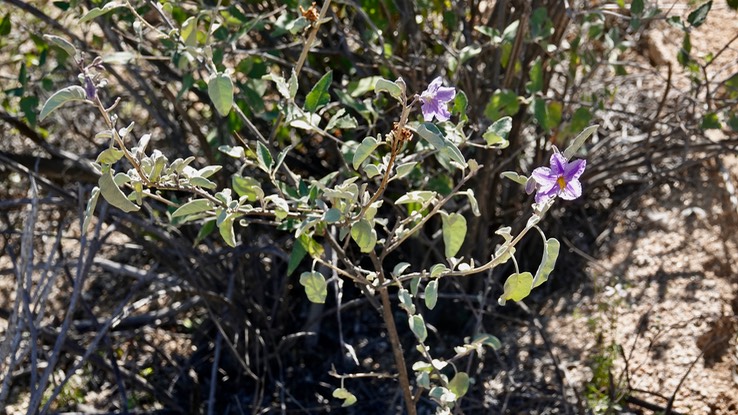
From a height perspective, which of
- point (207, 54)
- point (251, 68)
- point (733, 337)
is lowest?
point (733, 337)

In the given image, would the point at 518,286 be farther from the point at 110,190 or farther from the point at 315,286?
the point at 110,190

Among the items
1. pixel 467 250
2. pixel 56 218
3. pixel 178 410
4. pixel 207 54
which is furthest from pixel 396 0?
pixel 56 218

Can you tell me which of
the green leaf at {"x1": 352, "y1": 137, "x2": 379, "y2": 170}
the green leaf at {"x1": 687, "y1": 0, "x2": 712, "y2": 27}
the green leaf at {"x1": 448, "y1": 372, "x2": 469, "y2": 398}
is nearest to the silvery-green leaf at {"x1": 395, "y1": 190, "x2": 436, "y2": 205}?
the green leaf at {"x1": 352, "y1": 137, "x2": 379, "y2": 170}

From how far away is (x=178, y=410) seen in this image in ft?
8.18

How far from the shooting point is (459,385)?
1790mm

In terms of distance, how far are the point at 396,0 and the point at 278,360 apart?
984 mm

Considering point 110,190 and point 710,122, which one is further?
point 710,122

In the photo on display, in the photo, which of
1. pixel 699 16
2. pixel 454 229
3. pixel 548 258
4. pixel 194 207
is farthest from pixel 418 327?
pixel 699 16

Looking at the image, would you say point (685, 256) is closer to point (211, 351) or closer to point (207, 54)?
point (211, 351)

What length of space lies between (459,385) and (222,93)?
2.40 feet

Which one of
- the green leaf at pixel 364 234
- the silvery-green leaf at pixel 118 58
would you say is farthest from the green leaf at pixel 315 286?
the silvery-green leaf at pixel 118 58

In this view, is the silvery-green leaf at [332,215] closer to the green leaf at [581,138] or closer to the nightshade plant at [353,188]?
the nightshade plant at [353,188]

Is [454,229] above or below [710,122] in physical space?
below

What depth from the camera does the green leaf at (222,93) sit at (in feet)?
4.95
